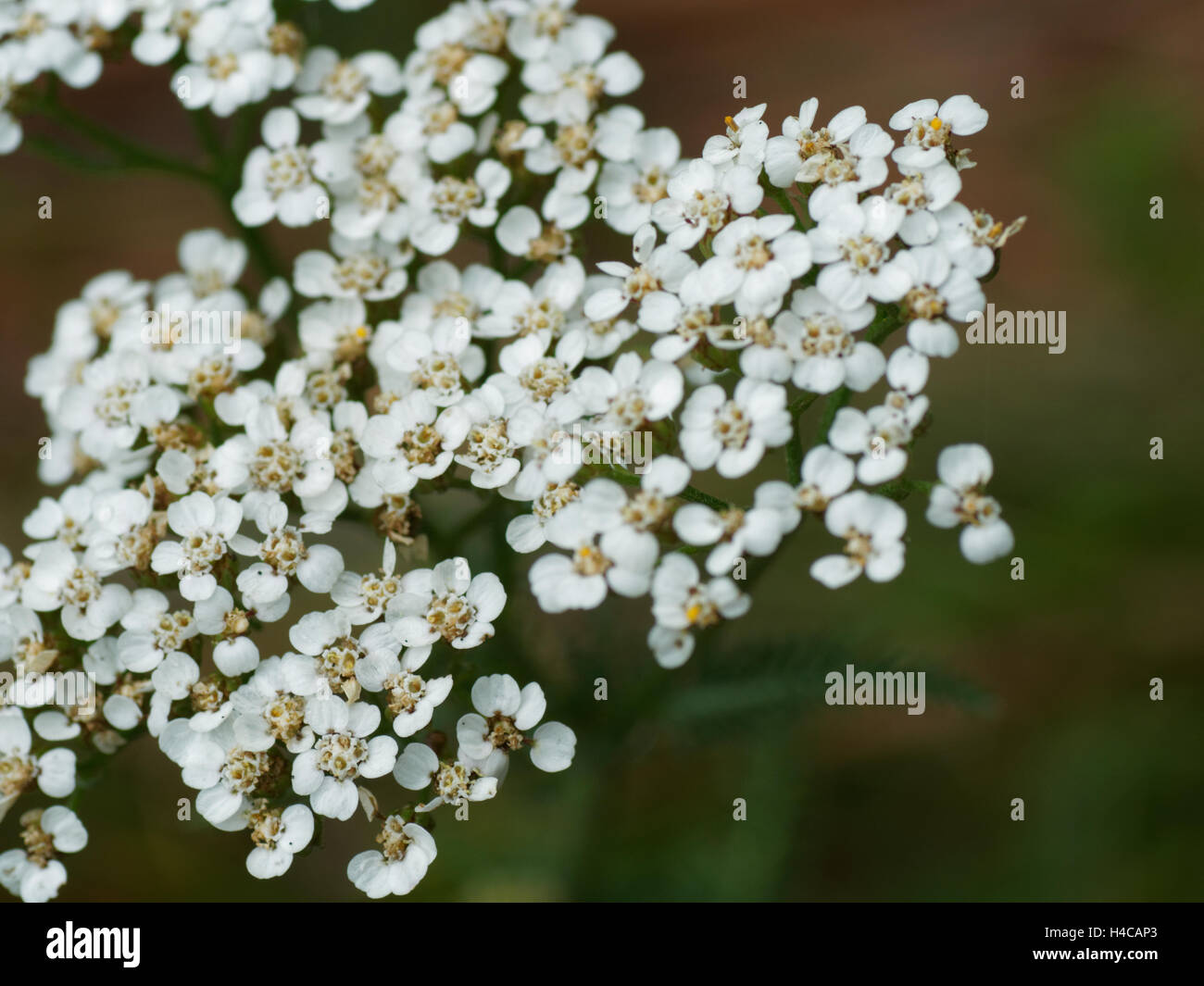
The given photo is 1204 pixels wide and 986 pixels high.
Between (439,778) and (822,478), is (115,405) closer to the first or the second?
(439,778)

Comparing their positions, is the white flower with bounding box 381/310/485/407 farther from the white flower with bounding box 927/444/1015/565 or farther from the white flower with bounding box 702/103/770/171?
the white flower with bounding box 927/444/1015/565

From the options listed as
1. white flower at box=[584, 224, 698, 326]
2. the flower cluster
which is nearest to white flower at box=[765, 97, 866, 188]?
the flower cluster

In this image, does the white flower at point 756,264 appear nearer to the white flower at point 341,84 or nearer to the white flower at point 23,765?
the white flower at point 341,84

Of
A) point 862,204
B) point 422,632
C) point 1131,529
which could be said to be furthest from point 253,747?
point 1131,529

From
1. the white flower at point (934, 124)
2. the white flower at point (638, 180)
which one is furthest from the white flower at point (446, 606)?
the white flower at point (934, 124)
